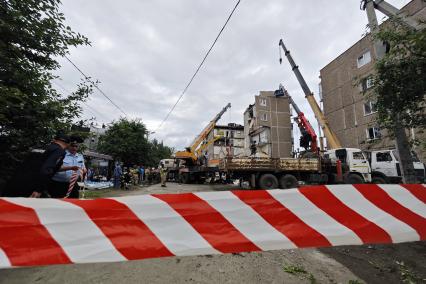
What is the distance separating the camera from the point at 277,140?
41906 millimetres

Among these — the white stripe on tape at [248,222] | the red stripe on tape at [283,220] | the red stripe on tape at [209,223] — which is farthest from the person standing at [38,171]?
the red stripe on tape at [283,220]

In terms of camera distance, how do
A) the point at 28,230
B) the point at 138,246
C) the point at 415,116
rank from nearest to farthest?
the point at 28,230 < the point at 138,246 < the point at 415,116

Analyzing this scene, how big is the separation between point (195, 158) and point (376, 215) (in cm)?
1976

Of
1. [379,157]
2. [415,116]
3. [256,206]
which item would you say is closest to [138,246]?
[256,206]

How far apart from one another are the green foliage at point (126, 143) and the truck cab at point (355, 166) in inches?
916

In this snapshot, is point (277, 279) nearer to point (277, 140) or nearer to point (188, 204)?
point (188, 204)

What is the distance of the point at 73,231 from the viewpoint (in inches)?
67.6

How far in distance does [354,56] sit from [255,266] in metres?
28.0

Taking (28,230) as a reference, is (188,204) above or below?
above

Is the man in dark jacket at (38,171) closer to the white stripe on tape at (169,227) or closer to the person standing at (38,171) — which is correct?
the person standing at (38,171)

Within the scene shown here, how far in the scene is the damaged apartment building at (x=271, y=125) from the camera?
41.6 meters

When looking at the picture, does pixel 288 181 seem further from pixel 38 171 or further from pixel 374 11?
pixel 38 171

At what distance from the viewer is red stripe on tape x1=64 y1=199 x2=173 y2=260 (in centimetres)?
175

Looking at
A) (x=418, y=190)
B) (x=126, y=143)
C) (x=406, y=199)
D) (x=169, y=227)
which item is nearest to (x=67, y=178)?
(x=169, y=227)
